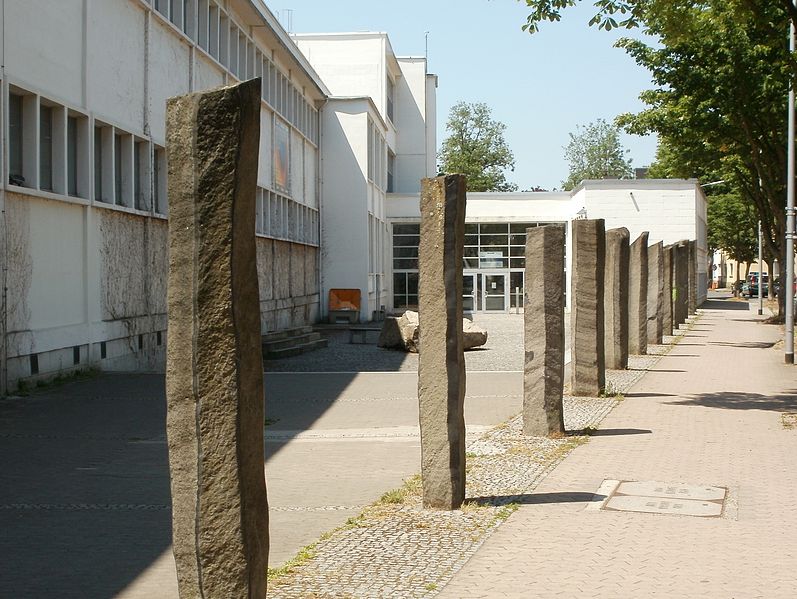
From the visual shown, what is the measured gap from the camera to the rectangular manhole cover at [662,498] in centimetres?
907

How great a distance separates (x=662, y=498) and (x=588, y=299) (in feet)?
25.0

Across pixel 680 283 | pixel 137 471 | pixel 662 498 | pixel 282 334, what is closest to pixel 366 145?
pixel 680 283

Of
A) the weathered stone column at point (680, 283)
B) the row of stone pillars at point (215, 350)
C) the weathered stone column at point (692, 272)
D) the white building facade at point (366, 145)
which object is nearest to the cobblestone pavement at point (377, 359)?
the weathered stone column at point (680, 283)

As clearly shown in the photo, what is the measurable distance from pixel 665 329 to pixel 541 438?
2508cm

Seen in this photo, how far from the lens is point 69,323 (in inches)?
802

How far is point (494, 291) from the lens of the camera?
197 ft

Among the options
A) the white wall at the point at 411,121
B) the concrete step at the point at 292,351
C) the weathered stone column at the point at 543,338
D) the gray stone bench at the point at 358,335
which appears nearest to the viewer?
the weathered stone column at the point at 543,338

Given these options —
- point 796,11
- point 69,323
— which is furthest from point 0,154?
point 796,11

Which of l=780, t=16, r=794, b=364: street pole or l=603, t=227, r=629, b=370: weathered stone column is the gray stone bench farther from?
l=780, t=16, r=794, b=364: street pole

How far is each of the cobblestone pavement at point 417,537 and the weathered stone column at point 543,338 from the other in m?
0.65

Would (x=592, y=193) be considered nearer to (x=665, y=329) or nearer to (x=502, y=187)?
(x=665, y=329)

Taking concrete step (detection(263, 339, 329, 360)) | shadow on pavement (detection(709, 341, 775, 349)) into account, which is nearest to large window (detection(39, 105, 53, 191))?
concrete step (detection(263, 339, 329, 360))

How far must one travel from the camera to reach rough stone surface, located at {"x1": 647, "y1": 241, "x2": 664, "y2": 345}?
31594 mm

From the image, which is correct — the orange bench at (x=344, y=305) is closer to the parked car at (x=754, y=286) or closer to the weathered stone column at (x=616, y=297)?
the weathered stone column at (x=616, y=297)
